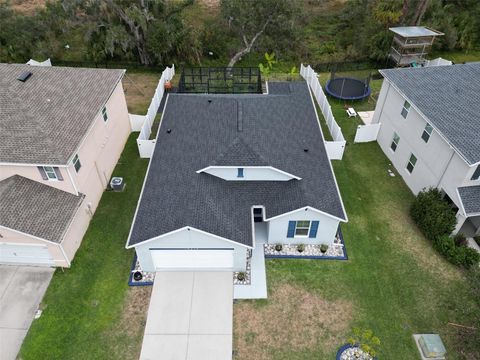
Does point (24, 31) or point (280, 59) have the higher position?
point (24, 31)

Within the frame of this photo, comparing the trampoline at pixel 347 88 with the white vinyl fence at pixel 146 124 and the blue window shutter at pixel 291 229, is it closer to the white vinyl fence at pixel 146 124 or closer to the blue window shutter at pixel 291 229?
the white vinyl fence at pixel 146 124

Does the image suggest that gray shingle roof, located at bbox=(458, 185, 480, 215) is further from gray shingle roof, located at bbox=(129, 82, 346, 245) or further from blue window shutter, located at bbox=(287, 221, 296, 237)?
blue window shutter, located at bbox=(287, 221, 296, 237)

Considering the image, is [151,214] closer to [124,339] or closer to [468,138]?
[124,339]

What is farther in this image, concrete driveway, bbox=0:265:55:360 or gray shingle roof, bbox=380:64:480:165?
gray shingle roof, bbox=380:64:480:165

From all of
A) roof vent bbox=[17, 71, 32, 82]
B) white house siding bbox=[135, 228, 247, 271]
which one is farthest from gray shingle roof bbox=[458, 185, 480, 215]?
roof vent bbox=[17, 71, 32, 82]

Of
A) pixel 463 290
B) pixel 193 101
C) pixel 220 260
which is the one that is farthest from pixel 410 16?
pixel 220 260

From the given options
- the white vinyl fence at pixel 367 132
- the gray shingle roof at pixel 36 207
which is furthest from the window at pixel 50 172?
the white vinyl fence at pixel 367 132
